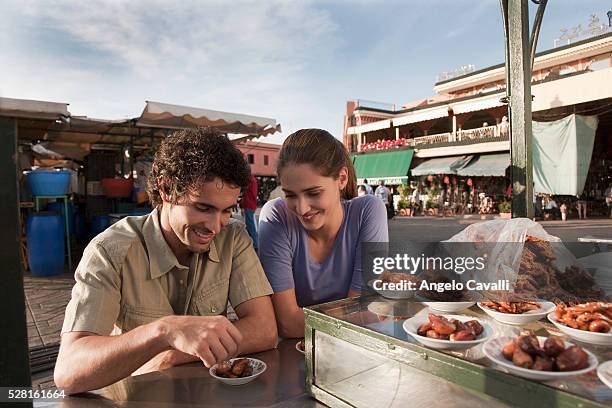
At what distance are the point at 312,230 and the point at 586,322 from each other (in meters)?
1.19

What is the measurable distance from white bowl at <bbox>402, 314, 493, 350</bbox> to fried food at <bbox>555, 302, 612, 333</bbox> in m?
0.20

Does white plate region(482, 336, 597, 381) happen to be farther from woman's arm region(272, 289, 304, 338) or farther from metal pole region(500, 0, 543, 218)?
metal pole region(500, 0, 543, 218)

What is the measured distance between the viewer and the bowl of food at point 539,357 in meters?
0.71

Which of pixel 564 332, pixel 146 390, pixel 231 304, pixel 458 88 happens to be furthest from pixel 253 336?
pixel 458 88

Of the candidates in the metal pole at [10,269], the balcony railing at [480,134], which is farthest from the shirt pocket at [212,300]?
the balcony railing at [480,134]

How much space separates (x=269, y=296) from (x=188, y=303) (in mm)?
337

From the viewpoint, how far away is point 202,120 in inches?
301

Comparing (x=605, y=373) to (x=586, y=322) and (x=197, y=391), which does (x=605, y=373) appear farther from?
(x=197, y=391)

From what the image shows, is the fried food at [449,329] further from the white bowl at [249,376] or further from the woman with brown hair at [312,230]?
the woman with brown hair at [312,230]

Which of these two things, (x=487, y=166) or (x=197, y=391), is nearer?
(x=197, y=391)

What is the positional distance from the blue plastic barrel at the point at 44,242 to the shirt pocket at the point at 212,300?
596 centimetres

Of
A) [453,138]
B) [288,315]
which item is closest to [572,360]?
[288,315]

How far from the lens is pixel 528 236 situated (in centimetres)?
152

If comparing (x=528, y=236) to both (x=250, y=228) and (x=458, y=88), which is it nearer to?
(x=250, y=228)
